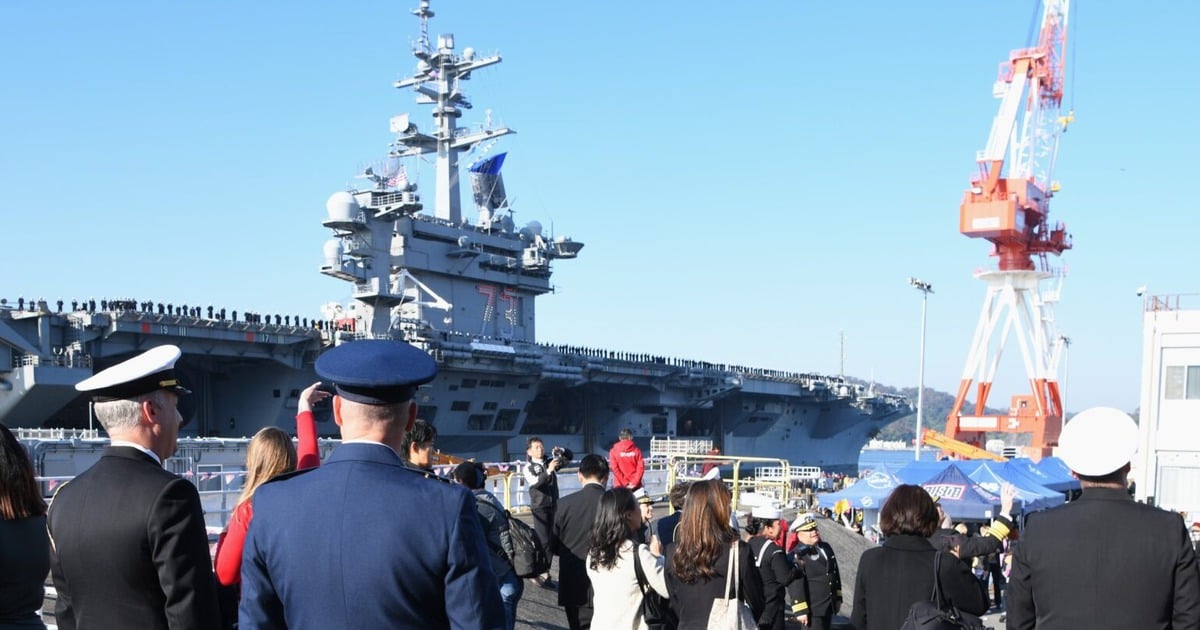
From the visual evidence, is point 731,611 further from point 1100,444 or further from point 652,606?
point 1100,444

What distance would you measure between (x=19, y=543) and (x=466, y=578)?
1.68m

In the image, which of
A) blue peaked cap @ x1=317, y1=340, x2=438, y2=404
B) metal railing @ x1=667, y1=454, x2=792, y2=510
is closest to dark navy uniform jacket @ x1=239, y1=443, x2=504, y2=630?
blue peaked cap @ x1=317, y1=340, x2=438, y2=404

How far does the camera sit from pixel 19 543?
10.2 feet

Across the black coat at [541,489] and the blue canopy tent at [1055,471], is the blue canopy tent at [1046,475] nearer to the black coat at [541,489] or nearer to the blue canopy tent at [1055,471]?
the blue canopy tent at [1055,471]

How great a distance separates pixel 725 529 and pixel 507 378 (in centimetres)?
3130

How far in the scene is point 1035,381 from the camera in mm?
37625

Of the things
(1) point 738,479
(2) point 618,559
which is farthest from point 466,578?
(1) point 738,479

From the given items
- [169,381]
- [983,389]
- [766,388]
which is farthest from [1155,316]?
[766,388]

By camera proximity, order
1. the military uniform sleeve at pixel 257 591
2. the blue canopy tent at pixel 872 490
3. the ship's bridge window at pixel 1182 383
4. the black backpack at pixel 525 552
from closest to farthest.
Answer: the military uniform sleeve at pixel 257 591, the black backpack at pixel 525 552, the blue canopy tent at pixel 872 490, the ship's bridge window at pixel 1182 383

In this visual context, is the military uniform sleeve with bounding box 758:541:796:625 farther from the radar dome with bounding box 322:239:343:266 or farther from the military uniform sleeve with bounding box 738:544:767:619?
the radar dome with bounding box 322:239:343:266

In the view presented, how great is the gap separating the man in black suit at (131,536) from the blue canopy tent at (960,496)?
35.5 ft

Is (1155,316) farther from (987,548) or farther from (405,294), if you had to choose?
(405,294)

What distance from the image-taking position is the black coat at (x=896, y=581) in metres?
4.20

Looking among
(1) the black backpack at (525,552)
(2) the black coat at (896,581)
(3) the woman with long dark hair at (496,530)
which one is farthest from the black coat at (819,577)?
(2) the black coat at (896,581)
